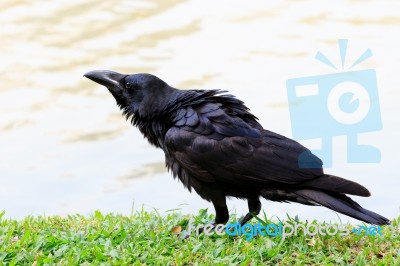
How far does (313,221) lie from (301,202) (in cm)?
70

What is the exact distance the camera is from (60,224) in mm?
6289

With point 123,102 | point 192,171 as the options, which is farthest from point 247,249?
point 123,102

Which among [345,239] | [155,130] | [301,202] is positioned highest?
[155,130]

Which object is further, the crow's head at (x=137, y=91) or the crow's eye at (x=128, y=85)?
the crow's eye at (x=128, y=85)

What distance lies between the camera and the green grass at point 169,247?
5.45m

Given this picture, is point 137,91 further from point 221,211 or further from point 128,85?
point 221,211

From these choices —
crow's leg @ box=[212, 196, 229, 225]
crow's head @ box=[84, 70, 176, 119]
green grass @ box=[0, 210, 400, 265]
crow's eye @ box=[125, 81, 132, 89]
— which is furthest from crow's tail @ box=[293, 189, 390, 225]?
crow's eye @ box=[125, 81, 132, 89]

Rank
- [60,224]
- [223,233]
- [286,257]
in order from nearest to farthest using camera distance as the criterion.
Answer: [286,257] → [223,233] → [60,224]

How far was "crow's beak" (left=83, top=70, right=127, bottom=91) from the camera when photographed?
20.2ft

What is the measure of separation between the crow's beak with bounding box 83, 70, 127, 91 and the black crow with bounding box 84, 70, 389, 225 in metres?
0.01

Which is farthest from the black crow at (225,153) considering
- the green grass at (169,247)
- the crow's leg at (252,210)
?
the green grass at (169,247)

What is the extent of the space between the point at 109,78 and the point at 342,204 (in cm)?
200

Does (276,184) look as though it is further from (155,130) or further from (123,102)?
(123,102)

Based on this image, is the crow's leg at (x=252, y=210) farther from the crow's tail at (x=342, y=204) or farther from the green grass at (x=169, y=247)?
the crow's tail at (x=342, y=204)
